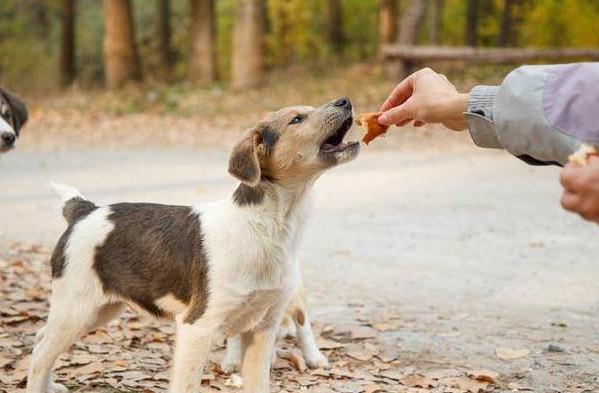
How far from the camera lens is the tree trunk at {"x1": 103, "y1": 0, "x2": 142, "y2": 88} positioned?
22.4 m

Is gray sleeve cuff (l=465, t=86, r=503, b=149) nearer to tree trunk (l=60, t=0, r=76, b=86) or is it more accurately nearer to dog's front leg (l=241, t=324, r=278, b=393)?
dog's front leg (l=241, t=324, r=278, b=393)

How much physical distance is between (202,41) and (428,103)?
2033 cm

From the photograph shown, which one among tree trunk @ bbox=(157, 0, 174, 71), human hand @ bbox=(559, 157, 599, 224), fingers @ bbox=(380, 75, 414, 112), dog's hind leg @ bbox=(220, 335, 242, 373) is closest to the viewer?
human hand @ bbox=(559, 157, 599, 224)

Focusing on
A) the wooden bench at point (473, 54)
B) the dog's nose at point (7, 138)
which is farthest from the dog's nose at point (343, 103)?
the wooden bench at point (473, 54)

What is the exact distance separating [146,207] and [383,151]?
10.4 meters

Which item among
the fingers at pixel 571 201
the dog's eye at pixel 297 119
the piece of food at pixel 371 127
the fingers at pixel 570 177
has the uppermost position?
the fingers at pixel 570 177

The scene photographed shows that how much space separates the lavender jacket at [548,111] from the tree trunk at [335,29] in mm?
25550

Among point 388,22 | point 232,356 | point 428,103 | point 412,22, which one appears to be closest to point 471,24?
point 388,22

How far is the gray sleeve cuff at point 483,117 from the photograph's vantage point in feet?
8.12

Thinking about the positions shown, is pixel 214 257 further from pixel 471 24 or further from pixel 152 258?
pixel 471 24

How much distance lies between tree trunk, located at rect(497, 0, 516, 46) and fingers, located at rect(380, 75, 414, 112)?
22.3 m

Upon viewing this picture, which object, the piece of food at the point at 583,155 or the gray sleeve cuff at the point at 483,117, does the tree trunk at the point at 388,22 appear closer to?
the gray sleeve cuff at the point at 483,117

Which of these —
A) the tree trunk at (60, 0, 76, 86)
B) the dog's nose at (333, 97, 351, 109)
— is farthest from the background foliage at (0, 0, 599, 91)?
the dog's nose at (333, 97, 351, 109)

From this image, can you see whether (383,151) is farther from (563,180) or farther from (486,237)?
(563,180)
